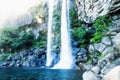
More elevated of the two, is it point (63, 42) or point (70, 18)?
point (70, 18)

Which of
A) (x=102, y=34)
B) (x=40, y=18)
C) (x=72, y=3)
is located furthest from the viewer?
(x=40, y=18)

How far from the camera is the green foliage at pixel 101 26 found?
42656mm

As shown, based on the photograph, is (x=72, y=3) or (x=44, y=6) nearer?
(x=72, y=3)

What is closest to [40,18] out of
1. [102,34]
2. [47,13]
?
[47,13]

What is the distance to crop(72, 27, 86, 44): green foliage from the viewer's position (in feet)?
155

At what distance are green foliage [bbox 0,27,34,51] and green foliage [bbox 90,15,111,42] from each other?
16.5 metres

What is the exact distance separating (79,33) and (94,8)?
5.68 meters

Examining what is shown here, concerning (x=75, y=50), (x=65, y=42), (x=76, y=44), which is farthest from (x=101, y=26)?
(x=65, y=42)

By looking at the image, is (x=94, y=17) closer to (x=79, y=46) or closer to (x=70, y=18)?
(x=79, y=46)

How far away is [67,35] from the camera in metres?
50.5

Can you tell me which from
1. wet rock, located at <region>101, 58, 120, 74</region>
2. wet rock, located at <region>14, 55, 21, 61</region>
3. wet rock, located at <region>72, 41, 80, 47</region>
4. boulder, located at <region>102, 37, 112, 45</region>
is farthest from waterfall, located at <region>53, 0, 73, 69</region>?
wet rock, located at <region>101, 58, 120, 74</region>

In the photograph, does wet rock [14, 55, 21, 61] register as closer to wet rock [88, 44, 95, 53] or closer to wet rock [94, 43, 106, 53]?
wet rock [88, 44, 95, 53]

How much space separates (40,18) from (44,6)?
261 centimetres

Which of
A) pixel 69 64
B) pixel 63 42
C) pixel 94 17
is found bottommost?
pixel 69 64
